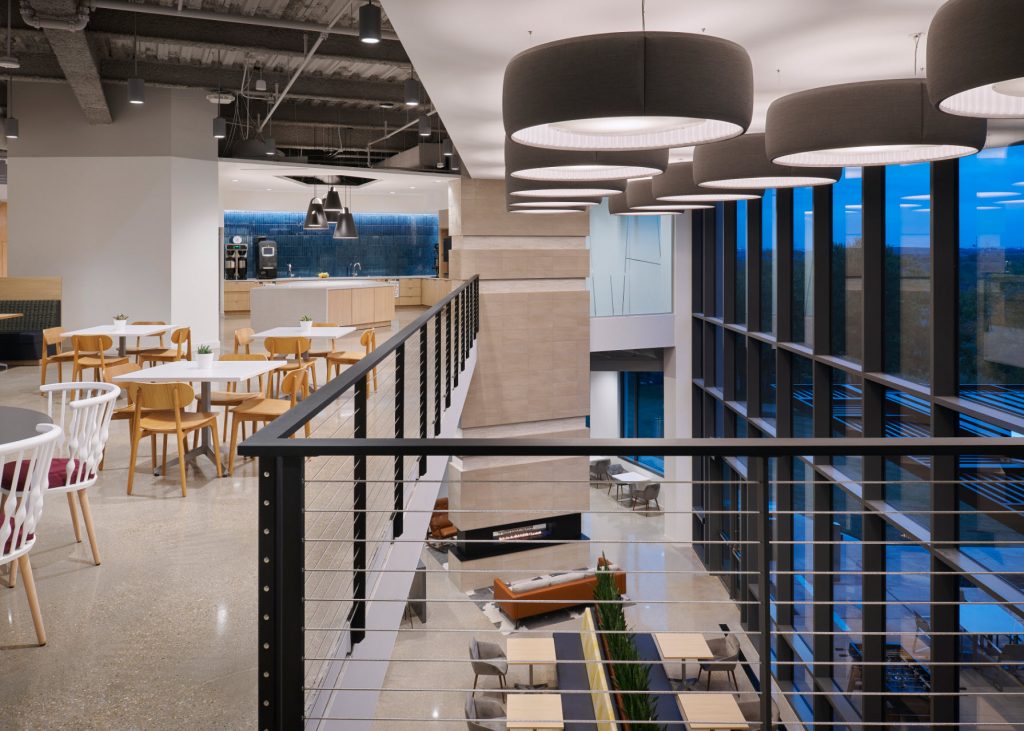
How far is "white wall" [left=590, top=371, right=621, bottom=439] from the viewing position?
57.0ft

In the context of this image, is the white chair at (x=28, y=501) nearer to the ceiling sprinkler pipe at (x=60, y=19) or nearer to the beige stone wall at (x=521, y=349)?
the ceiling sprinkler pipe at (x=60, y=19)

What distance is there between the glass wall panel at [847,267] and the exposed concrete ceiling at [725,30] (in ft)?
Answer: 5.04

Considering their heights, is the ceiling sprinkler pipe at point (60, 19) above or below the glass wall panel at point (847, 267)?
above

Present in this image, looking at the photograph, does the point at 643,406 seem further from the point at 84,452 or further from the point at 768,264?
the point at 84,452

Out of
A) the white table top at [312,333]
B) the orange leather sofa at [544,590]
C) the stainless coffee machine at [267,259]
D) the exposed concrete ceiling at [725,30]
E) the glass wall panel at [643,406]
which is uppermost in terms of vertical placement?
the stainless coffee machine at [267,259]

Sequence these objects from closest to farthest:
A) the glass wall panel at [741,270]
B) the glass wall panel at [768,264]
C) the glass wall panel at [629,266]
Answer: the glass wall panel at [768,264]
the glass wall panel at [741,270]
the glass wall panel at [629,266]

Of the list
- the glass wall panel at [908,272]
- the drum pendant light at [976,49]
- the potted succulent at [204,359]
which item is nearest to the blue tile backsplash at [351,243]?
the potted succulent at [204,359]

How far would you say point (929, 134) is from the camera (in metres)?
2.87

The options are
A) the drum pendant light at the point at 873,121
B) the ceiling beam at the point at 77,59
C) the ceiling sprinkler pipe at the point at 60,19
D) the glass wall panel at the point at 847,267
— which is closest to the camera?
the drum pendant light at the point at 873,121

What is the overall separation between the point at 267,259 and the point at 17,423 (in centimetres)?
1629

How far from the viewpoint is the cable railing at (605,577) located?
158cm

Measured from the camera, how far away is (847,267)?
6.98 meters

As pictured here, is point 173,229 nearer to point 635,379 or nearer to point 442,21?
point 442,21

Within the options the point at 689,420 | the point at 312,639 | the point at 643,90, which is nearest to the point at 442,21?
the point at 643,90
